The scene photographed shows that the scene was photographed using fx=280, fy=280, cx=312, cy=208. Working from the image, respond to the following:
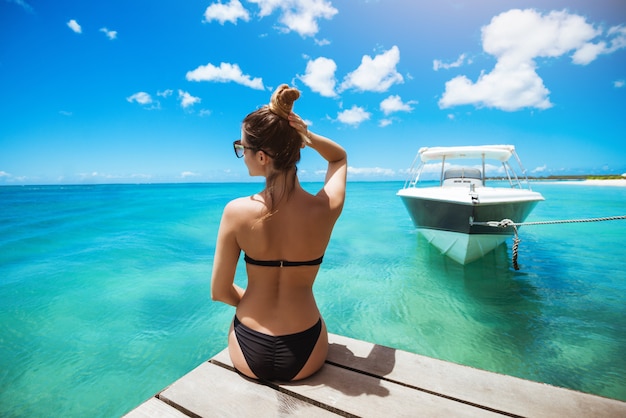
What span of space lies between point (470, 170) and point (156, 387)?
32.7ft

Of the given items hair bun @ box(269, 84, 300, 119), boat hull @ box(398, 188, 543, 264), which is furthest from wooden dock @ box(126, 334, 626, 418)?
boat hull @ box(398, 188, 543, 264)

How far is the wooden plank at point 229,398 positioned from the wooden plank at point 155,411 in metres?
0.03

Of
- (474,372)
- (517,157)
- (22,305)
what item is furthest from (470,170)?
(22,305)

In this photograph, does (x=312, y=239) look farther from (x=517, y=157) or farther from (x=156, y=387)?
(x=517, y=157)

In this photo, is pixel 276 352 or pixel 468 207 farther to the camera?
pixel 468 207

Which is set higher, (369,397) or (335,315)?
(369,397)

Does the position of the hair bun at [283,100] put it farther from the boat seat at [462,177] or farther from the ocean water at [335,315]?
the boat seat at [462,177]

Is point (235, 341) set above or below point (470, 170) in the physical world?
below

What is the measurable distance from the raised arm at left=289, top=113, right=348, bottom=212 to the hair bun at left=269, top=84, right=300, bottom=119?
0.20ft

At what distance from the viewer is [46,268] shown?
8125 millimetres

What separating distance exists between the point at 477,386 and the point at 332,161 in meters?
1.56

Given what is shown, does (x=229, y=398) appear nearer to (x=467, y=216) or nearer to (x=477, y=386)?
(x=477, y=386)

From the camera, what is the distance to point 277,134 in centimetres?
139

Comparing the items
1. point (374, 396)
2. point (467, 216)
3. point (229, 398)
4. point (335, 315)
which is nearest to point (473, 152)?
point (467, 216)
